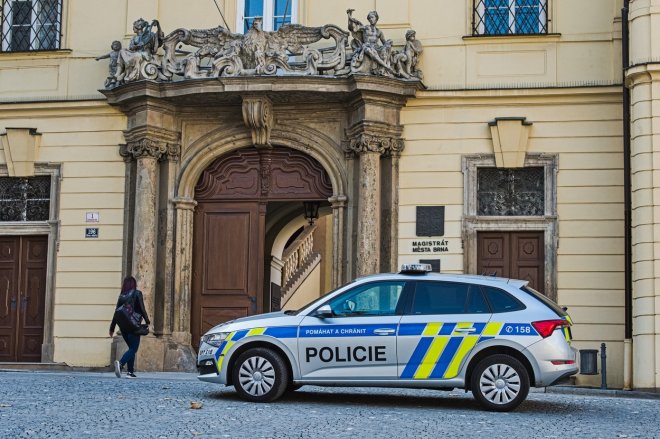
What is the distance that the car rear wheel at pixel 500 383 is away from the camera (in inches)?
516

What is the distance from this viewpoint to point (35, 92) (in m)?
22.3

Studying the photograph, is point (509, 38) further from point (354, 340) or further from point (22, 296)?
point (22, 296)

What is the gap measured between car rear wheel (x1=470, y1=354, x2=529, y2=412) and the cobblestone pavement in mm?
165

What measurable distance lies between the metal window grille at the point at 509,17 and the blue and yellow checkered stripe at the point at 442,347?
29.1 feet

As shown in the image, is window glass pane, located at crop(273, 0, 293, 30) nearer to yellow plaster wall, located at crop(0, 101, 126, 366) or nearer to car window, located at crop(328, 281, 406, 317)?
yellow plaster wall, located at crop(0, 101, 126, 366)

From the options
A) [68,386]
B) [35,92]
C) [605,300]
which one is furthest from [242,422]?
[35,92]

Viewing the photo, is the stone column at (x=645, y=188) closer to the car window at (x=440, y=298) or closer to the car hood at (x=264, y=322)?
the car window at (x=440, y=298)

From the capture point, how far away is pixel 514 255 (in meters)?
20.5

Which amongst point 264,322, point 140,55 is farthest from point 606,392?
point 140,55

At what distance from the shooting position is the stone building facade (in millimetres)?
20281

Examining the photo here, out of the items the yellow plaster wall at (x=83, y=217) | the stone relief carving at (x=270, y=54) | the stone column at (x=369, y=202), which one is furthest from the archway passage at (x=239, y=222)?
the stone relief carving at (x=270, y=54)

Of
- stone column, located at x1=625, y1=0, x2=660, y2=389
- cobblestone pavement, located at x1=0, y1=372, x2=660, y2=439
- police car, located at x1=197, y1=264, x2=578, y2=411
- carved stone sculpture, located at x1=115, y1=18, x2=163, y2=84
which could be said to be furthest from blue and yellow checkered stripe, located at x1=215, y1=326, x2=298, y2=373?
carved stone sculpture, located at x1=115, y1=18, x2=163, y2=84

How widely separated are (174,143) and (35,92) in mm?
2878

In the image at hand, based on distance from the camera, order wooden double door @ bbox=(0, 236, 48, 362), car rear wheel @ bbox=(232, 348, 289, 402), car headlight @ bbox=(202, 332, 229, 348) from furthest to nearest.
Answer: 1. wooden double door @ bbox=(0, 236, 48, 362)
2. car headlight @ bbox=(202, 332, 229, 348)
3. car rear wheel @ bbox=(232, 348, 289, 402)
